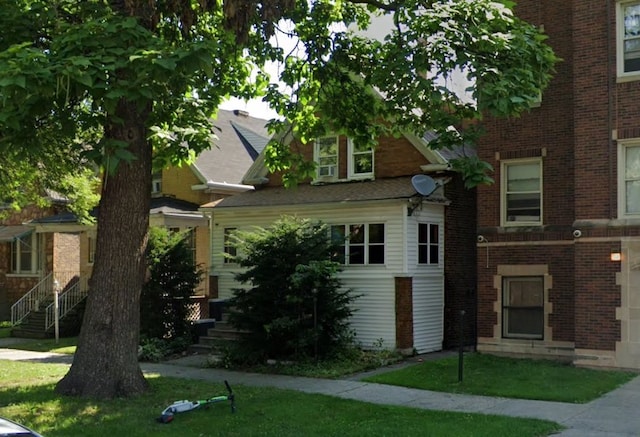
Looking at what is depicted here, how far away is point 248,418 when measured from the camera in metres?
9.59

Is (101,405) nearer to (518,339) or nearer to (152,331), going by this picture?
(152,331)

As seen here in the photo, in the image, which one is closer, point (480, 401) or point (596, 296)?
point (480, 401)

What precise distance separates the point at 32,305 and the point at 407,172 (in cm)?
1500

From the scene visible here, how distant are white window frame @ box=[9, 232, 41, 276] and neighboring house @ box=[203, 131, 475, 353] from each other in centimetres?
1032

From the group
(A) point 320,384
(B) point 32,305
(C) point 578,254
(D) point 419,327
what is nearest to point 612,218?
(C) point 578,254

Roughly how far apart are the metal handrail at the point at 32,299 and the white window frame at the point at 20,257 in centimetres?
135

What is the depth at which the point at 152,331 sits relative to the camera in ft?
59.0

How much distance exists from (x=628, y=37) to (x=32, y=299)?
21.2 metres

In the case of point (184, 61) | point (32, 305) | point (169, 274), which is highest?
point (184, 61)


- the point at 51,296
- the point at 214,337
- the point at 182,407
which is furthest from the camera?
the point at 51,296

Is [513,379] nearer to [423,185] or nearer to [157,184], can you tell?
[423,185]

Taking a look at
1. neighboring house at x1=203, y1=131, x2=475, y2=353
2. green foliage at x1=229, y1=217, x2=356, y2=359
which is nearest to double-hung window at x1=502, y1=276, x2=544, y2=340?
neighboring house at x1=203, y1=131, x2=475, y2=353

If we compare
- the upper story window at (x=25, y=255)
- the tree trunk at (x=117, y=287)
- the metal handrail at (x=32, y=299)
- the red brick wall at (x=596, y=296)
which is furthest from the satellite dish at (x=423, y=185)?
the upper story window at (x=25, y=255)

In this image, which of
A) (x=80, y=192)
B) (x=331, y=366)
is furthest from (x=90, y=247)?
(x=331, y=366)
